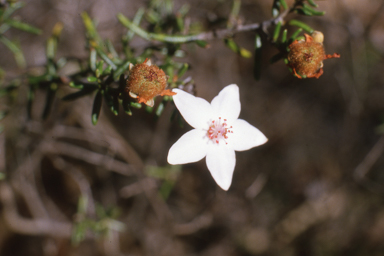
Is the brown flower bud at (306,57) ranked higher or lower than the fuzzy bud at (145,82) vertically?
higher

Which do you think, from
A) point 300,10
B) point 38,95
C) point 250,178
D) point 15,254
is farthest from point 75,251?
point 300,10

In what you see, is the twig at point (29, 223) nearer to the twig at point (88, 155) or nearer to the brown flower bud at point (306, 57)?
the twig at point (88, 155)

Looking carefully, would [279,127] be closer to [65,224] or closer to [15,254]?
[65,224]

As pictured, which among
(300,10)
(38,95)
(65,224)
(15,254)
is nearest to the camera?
(300,10)

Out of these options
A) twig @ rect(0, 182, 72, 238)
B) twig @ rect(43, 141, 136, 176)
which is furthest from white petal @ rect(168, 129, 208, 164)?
twig @ rect(0, 182, 72, 238)

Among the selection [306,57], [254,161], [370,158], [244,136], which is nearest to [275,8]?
[306,57]

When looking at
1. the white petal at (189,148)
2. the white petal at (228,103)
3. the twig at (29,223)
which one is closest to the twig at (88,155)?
the twig at (29,223)

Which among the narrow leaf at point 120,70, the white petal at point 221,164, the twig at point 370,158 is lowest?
the twig at point 370,158
